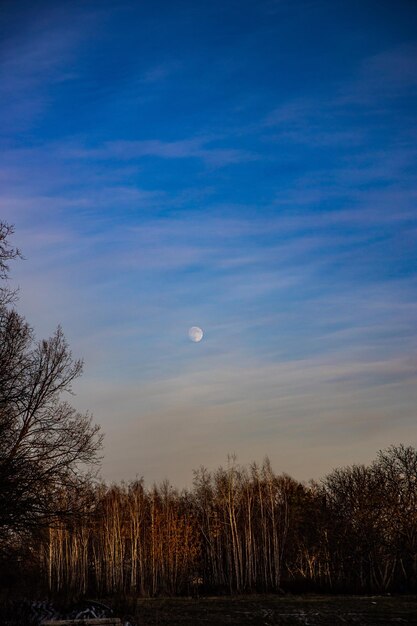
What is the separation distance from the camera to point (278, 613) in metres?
31.7

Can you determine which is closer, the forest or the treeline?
the forest

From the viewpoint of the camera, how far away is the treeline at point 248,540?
4575 cm

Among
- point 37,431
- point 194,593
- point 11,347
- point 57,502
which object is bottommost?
point 194,593

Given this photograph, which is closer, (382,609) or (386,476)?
(382,609)

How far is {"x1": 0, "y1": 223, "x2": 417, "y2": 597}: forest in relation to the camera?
20203mm

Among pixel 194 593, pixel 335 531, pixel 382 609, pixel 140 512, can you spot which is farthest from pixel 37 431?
pixel 140 512

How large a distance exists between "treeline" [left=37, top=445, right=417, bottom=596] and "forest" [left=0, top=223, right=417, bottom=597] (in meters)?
0.11

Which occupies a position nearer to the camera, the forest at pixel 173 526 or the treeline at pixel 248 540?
the forest at pixel 173 526

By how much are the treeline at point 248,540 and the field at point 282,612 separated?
7.29 metres

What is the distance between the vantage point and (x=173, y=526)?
5834cm

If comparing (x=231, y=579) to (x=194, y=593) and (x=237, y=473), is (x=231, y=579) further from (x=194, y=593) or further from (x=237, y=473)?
(x=237, y=473)

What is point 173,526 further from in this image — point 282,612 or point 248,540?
point 282,612

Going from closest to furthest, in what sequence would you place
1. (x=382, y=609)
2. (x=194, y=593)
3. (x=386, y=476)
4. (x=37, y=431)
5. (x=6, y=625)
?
(x=6, y=625) < (x=37, y=431) < (x=382, y=609) < (x=386, y=476) < (x=194, y=593)

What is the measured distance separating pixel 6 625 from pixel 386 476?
35405 millimetres
